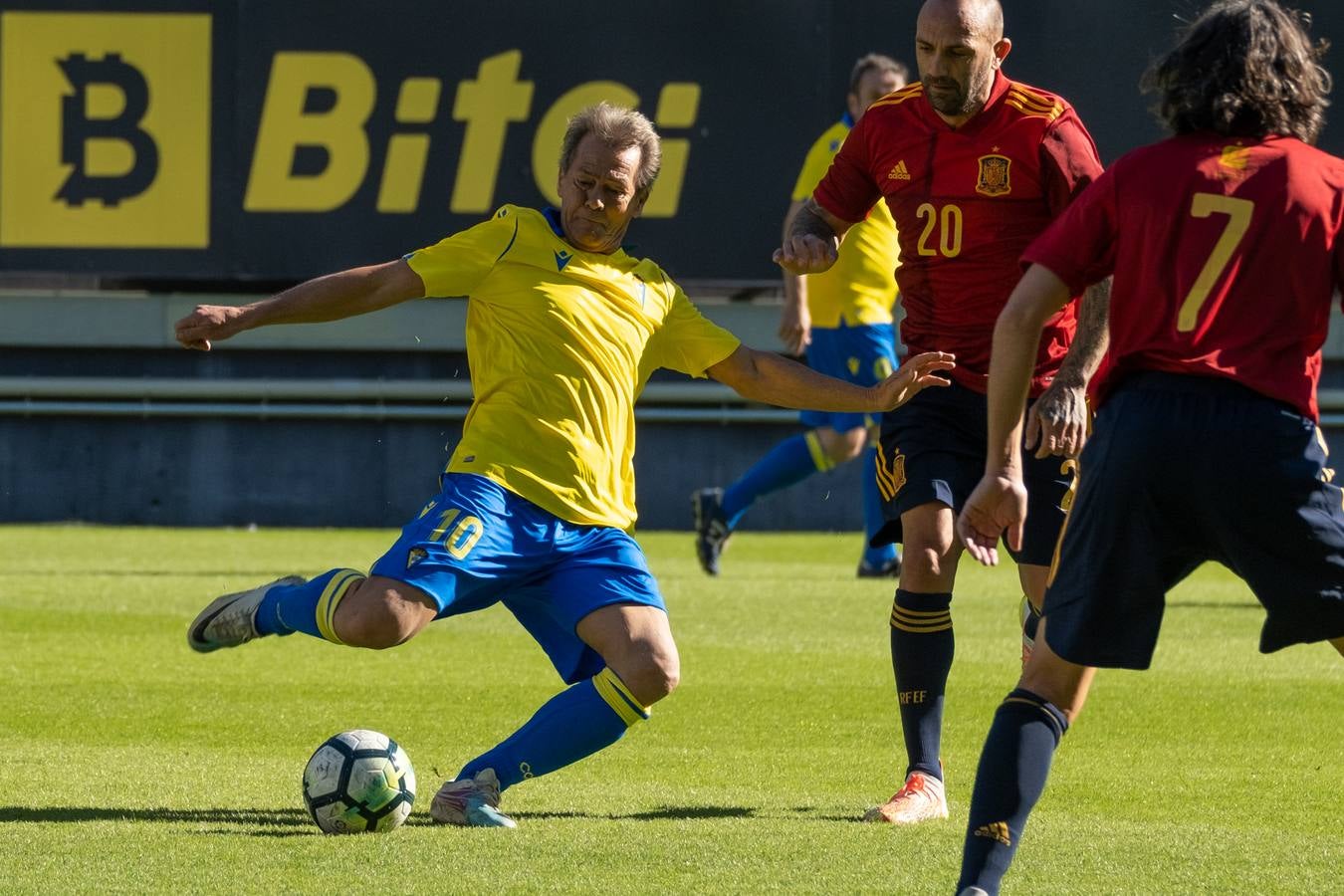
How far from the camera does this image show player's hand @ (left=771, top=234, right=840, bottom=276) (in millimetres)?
6121

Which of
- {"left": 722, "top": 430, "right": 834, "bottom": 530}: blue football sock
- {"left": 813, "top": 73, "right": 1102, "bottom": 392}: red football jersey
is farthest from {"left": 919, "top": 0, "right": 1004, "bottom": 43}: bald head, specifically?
{"left": 722, "top": 430, "right": 834, "bottom": 530}: blue football sock

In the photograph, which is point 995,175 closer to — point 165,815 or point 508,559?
point 508,559

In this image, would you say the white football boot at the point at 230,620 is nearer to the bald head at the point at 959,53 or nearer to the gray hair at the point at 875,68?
the bald head at the point at 959,53

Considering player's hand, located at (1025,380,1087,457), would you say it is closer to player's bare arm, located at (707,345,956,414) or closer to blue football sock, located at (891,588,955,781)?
player's bare arm, located at (707,345,956,414)

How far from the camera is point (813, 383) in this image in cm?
607

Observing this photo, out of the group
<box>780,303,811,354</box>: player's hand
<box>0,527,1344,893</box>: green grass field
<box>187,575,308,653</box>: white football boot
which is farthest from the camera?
<box>780,303,811,354</box>: player's hand

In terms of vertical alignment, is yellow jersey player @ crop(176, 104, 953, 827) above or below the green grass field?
above

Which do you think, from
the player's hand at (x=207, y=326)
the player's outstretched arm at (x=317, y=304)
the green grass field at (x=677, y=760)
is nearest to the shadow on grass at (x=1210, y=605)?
the green grass field at (x=677, y=760)

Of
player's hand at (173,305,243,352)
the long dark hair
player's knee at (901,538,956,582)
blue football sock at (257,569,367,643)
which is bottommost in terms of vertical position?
blue football sock at (257,569,367,643)

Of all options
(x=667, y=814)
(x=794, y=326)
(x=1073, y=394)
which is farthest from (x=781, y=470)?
(x=1073, y=394)

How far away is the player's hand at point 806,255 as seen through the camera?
612cm

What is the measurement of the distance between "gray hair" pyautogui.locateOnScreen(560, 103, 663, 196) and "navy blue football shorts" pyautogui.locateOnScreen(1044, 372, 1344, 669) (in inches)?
79.6

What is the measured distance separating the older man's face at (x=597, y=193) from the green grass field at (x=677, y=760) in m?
1.53

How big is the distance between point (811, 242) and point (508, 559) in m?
1.27
